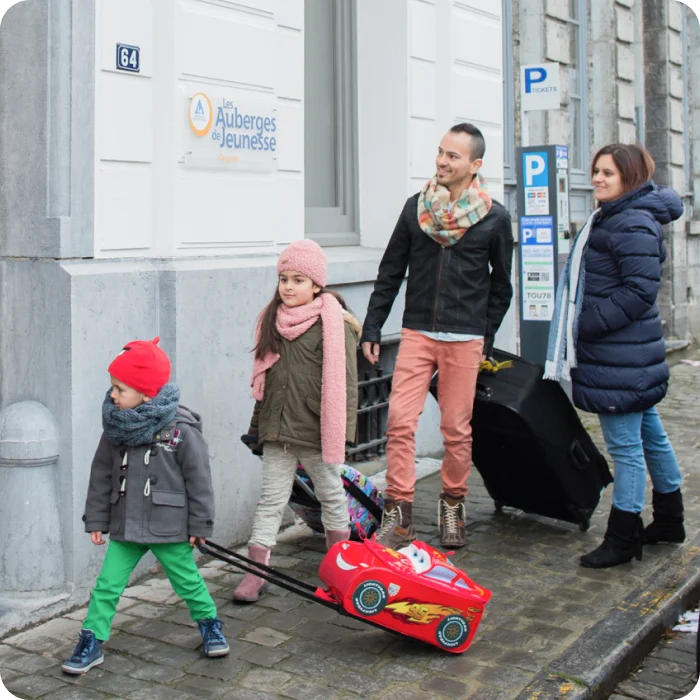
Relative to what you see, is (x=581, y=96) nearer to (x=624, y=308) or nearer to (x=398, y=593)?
(x=624, y=308)

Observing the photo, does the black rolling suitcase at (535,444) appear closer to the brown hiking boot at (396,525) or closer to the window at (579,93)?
the brown hiking boot at (396,525)

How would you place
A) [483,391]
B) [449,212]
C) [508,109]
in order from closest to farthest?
[449,212], [483,391], [508,109]

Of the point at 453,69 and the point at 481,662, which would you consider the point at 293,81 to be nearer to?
the point at 453,69

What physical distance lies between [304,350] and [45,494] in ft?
4.00

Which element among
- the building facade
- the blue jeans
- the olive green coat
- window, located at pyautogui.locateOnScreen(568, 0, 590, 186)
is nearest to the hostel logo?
the building facade

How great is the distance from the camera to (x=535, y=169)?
26.1 feet

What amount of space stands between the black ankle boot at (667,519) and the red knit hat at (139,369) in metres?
2.78

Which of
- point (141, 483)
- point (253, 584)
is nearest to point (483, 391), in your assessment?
point (253, 584)

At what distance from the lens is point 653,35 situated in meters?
13.7

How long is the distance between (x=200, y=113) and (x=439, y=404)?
1.80 m

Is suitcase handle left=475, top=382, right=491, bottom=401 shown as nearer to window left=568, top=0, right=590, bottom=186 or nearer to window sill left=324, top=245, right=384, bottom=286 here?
window sill left=324, top=245, right=384, bottom=286

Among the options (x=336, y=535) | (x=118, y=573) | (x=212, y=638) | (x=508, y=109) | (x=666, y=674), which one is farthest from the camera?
(x=508, y=109)

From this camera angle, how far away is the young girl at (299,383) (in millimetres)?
4727

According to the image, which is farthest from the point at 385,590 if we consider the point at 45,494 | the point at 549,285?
the point at 549,285
